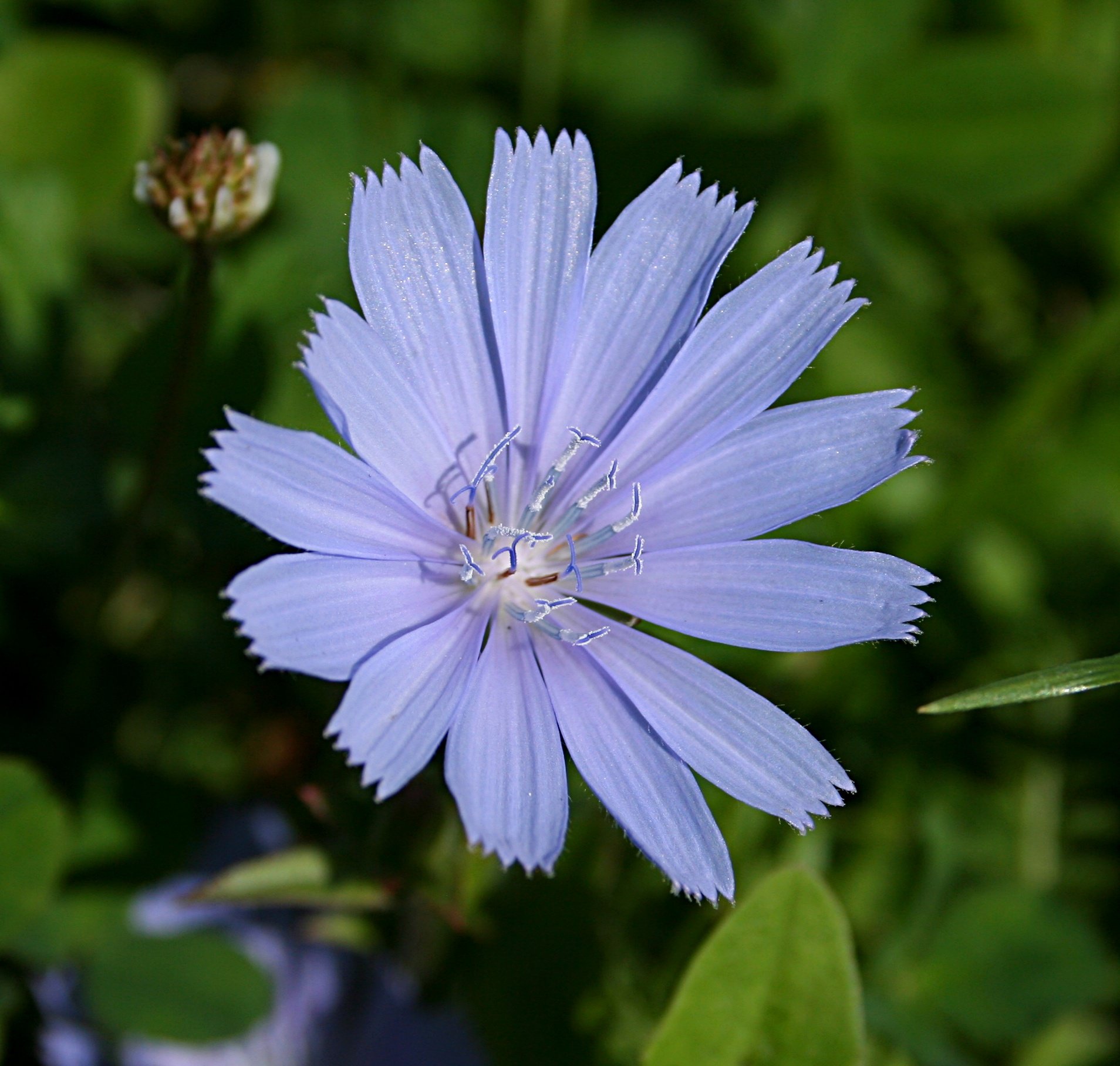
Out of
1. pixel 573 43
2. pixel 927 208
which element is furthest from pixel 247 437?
pixel 927 208

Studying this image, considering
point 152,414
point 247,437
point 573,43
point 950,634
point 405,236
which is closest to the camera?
point 247,437

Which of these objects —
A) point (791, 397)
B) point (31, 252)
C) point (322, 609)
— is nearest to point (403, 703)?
point (322, 609)

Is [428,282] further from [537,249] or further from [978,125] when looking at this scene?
[978,125]

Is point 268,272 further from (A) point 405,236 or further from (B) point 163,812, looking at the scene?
(B) point 163,812

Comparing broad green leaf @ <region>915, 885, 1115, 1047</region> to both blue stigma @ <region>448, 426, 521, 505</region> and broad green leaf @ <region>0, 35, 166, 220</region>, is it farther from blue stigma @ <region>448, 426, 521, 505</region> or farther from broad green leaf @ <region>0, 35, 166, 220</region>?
broad green leaf @ <region>0, 35, 166, 220</region>

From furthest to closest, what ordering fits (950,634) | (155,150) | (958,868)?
(950,634) → (958,868) → (155,150)

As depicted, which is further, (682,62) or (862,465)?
(682,62)

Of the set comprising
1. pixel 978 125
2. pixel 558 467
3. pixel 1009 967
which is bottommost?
pixel 1009 967

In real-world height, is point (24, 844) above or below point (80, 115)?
below
